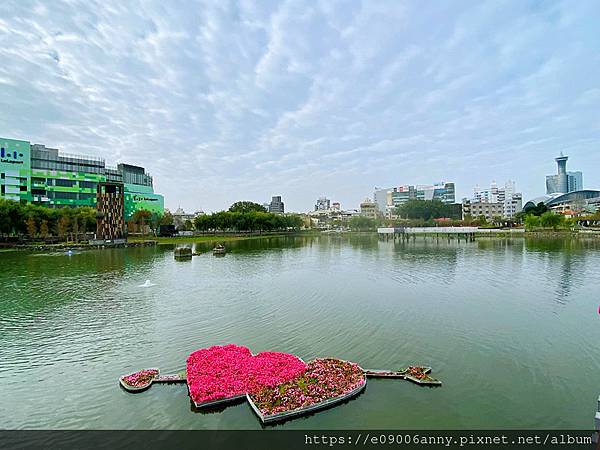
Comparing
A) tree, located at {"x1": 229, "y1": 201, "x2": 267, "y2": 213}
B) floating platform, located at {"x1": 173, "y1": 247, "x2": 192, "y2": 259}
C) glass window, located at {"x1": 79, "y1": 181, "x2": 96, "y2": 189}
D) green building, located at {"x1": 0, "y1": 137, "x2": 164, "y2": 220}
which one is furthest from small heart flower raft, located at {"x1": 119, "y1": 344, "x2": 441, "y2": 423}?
tree, located at {"x1": 229, "y1": 201, "x2": 267, "y2": 213}

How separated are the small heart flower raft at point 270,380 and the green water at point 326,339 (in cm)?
41

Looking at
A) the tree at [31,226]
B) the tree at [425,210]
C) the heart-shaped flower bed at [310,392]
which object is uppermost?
the tree at [425,210]

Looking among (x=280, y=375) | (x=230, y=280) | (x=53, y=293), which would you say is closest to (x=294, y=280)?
(x=230, y=280)

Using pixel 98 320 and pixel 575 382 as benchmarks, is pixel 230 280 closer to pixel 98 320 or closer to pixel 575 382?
pixel 98 320

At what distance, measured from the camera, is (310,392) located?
12.5 metres

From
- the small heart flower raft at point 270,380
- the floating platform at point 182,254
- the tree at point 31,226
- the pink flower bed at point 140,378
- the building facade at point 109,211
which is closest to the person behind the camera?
the small heart flower raft at point 270,380

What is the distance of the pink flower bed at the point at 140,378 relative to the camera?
45.3 feet

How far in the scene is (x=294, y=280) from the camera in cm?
3756

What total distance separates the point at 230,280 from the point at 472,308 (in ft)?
71.5

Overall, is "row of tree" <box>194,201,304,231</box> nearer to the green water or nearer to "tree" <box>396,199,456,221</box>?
"tree" <box>396,199,456,221</box>

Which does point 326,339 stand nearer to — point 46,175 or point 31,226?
point 31,226

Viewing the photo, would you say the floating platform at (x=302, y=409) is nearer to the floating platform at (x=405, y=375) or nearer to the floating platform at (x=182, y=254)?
the floating platform at (x=405, y=375)

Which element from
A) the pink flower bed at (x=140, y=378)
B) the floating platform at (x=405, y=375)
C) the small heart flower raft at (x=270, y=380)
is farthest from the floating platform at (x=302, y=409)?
the pink flower bed at (x=140, y=378)

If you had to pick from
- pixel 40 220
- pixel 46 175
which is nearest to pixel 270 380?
pixel 40 220
